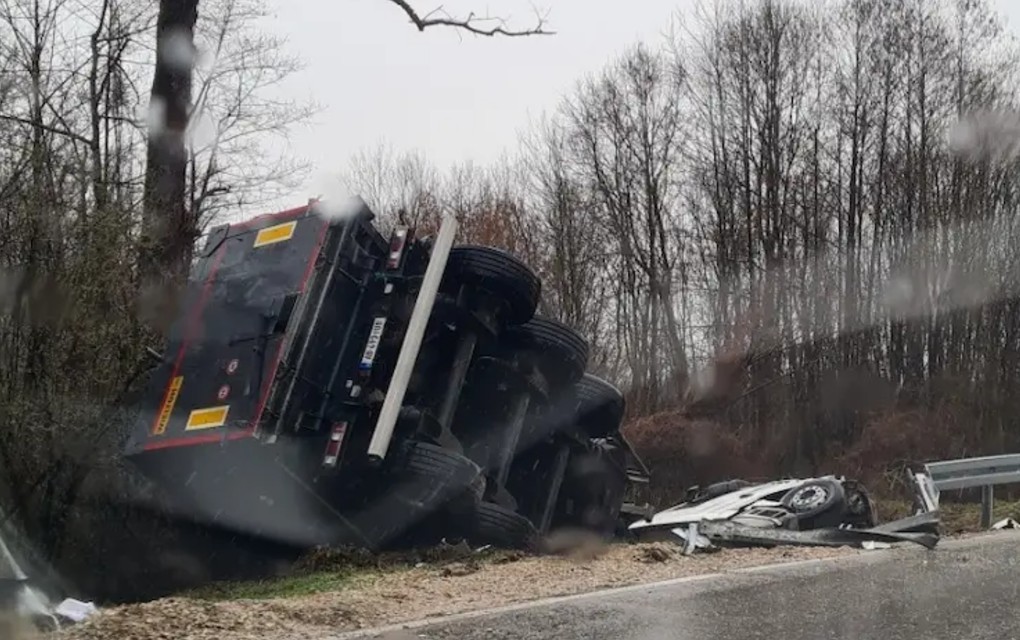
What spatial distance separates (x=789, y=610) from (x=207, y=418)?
12.5 ft

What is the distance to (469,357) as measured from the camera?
7809 mm

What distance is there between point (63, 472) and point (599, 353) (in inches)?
713

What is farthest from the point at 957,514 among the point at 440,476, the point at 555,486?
the point at 440,476

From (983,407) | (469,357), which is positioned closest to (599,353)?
(983,407)

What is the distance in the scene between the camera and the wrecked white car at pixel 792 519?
7.42 m

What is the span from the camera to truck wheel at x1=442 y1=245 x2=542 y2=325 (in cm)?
774

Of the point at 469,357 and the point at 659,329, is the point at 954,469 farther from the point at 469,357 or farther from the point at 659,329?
the point at 659,329

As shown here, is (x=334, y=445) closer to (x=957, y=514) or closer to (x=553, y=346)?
(x=553, y=346)

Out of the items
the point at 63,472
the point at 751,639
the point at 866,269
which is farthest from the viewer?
the point at 866,269

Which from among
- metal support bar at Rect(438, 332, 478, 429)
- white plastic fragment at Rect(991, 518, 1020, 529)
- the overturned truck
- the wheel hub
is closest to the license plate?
the overturned truck

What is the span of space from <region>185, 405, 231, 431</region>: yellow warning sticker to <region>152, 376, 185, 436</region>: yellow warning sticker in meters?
0.21

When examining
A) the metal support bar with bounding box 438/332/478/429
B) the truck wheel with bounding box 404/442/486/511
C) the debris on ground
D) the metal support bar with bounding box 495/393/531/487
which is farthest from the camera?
the metal support bar with bounding box 495/393/531/487

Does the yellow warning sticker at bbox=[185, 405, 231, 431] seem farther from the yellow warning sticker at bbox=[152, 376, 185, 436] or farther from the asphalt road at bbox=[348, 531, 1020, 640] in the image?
the asphalt road at bbox=[348, 531, 1020, 640]

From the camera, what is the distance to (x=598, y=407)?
9195 millimetres
